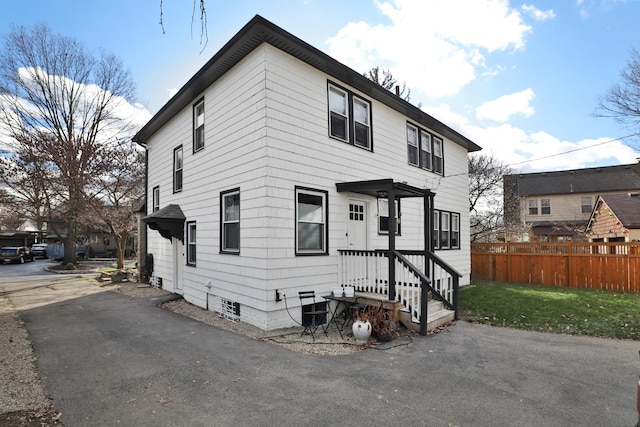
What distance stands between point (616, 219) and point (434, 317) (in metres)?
16.1

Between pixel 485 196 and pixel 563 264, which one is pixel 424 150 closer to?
pixel 563 264

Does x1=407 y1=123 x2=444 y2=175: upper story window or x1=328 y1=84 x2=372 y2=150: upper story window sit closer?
x1=328 y1=84 x2=372 y2=150: upper story window

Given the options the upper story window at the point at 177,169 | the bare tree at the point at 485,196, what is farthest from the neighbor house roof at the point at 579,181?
the upper story window at the point at 177,169

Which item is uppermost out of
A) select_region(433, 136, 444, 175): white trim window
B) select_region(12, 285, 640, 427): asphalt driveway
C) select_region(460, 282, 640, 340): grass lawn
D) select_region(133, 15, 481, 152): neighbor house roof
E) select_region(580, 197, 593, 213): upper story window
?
select_region(133, 15, 481, 152): neighbor house roof

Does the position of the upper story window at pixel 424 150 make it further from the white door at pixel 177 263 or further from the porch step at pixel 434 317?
the white door at pixel 177 263

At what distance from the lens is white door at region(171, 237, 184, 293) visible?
Result: 10867 mm

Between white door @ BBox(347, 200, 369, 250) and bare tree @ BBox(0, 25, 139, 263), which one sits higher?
bare tree @ BBox(0, 25, 139, 263)

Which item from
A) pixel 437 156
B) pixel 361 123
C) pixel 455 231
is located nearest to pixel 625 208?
pixel 455 231

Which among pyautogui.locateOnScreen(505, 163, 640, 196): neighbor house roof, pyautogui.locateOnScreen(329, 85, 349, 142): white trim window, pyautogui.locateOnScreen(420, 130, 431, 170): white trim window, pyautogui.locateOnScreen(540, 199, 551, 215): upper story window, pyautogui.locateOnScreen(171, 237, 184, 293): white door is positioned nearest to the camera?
pyautogui.locateOnScreen(329, 85, 349, 142): white trim window

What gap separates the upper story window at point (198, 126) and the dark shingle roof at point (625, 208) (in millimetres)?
19285

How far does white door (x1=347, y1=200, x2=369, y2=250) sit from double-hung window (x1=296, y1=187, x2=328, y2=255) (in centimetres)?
100

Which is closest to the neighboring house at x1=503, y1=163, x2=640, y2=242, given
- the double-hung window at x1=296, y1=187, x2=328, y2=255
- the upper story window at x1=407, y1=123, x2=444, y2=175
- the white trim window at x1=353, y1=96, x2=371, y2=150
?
the upper story window at x1=407, y1=123, x2=444, y2=175

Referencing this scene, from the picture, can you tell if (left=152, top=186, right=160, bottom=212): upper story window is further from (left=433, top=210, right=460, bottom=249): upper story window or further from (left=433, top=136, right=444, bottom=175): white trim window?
(left=433, top=136, right=444, bottom=175): white trim window

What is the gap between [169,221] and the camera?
10203 mm
